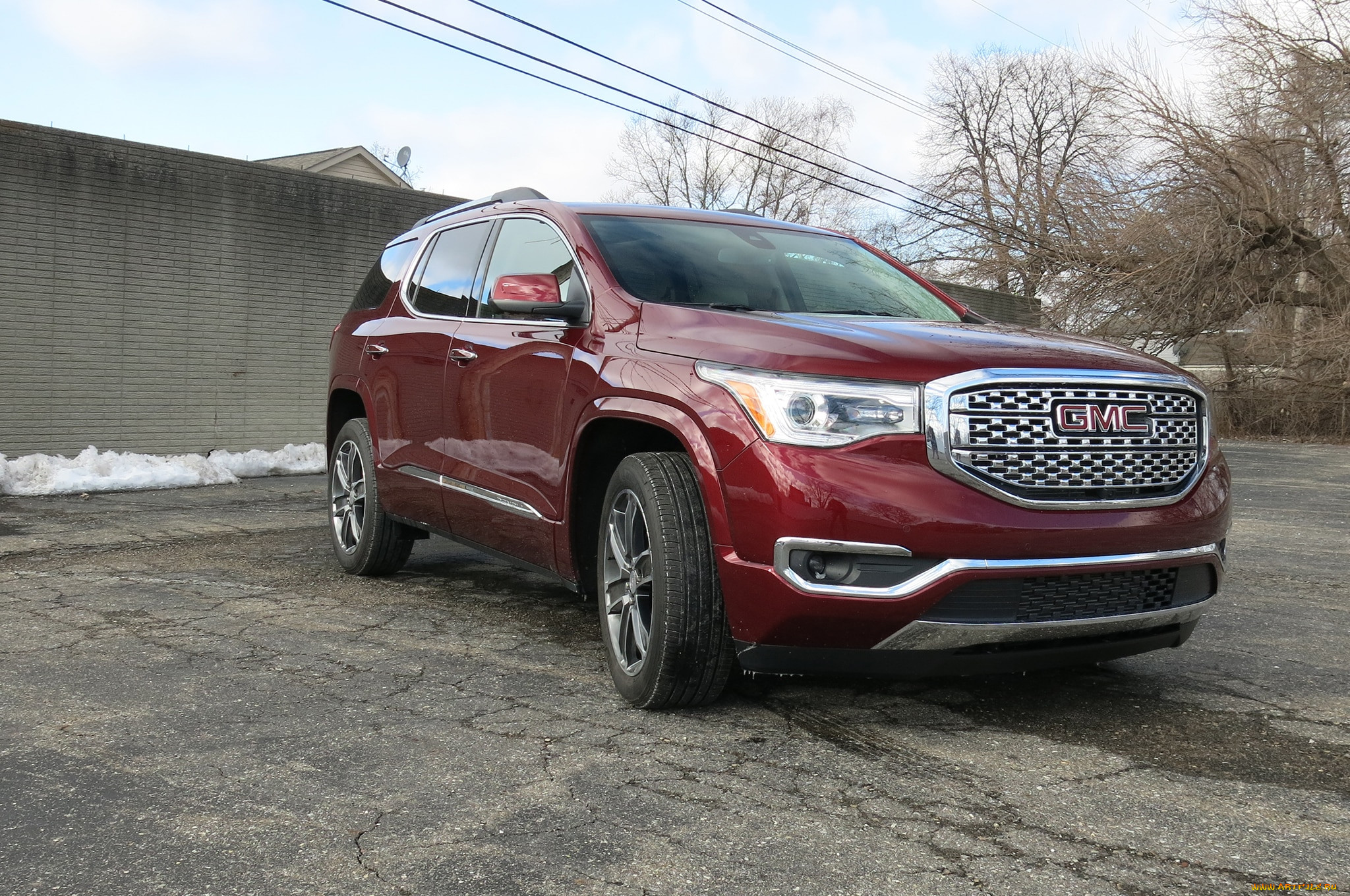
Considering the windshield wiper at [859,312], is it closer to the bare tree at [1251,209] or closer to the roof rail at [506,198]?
the roof rail at [506,198]

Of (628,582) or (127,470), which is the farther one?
(127,470)

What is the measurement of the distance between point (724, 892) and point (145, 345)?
10.5m

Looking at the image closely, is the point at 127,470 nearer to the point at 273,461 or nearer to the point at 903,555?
the point at 273,461

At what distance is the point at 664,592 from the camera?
3715mm

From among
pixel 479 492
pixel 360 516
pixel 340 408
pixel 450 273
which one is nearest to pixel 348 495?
pixel 360 516

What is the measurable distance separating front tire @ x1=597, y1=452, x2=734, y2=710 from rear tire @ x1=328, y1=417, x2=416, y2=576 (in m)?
2.37

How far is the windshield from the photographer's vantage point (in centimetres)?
455

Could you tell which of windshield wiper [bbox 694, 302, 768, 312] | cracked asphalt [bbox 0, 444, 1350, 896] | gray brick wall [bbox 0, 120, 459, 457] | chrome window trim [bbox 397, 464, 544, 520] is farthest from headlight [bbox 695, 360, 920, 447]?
→ gray brick wall [bbox 0, 120, 459, 457]

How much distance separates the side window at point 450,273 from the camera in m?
5.53

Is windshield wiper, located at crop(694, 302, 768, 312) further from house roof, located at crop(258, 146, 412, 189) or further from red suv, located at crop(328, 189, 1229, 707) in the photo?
house roof, located at crop(258, 146, 412, 189)

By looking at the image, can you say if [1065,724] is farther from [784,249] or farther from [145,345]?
[145,345]

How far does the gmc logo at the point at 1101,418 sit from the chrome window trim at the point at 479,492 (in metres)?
1.96

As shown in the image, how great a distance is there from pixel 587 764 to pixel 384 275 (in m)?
3.90

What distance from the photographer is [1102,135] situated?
22297 millimetres
